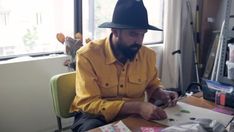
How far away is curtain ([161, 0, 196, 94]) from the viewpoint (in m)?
3.23

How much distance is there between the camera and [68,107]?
167 centimetres

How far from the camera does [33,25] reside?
233 centimetres

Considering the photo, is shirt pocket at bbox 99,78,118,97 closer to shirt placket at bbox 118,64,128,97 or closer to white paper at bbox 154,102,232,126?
shirt placket at bbox 118,64,128,97

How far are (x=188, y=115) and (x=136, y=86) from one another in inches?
16.4

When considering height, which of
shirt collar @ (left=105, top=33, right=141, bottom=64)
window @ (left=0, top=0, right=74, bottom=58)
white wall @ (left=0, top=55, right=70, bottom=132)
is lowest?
white wall @ (left=0, top=55, right=70, bottom=132)

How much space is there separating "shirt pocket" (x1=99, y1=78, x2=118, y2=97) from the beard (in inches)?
6.8

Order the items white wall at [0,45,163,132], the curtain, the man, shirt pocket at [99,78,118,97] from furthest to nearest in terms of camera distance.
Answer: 1. the curtain
2. white wall at [0,45,163,132]
3. shirt pocket at [99,78,118,97]
4. the man

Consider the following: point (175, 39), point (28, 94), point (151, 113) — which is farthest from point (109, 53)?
point (175, 39)

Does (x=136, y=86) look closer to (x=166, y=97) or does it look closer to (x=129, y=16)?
(x=166, y=97)

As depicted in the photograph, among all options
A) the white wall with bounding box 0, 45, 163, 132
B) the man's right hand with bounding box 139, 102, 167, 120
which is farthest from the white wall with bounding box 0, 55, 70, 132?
the man's right hand with bounding box 139, 102, 167, 120

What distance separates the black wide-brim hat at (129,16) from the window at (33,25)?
1010mm

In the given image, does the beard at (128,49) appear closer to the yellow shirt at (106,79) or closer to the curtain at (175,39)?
the yellow shirt at (106,79)

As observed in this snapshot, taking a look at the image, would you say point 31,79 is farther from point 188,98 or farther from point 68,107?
point 188,98

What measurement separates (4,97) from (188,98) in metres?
1.30
